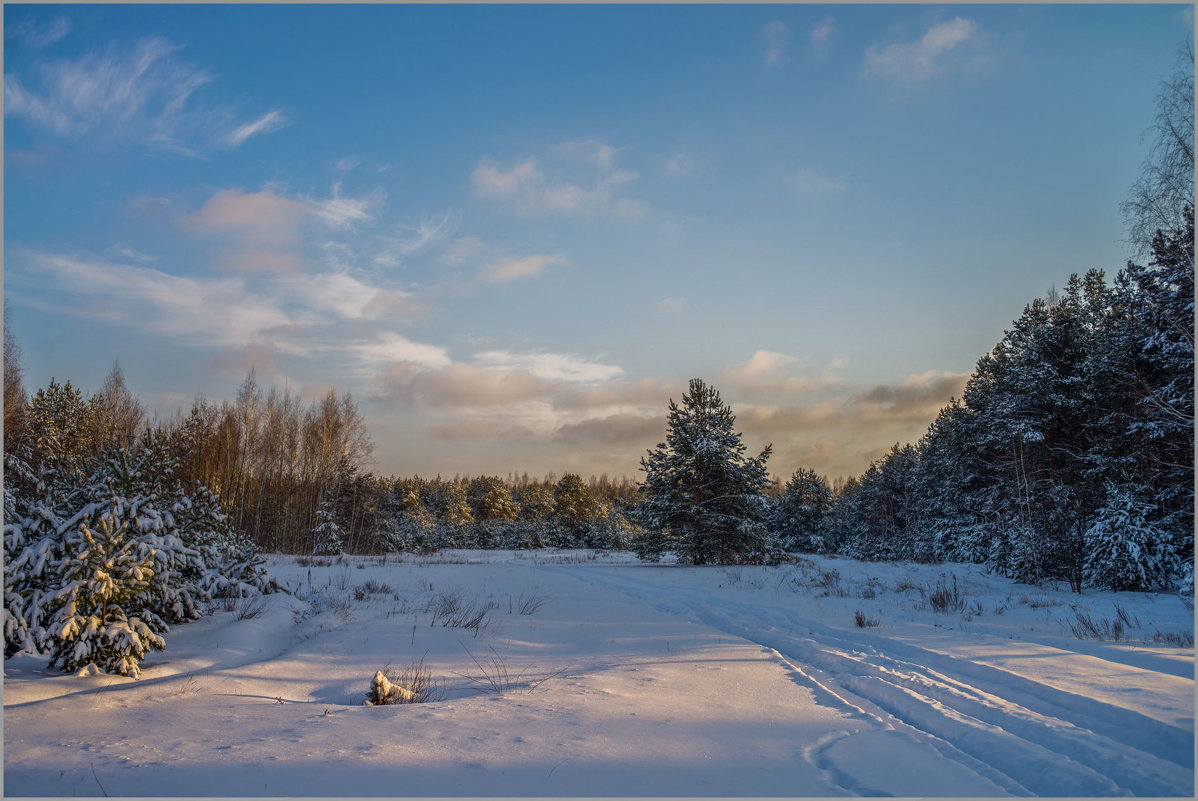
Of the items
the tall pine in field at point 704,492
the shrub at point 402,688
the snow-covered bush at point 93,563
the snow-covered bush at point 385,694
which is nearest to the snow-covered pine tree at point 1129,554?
the tall pine in field at point 704,492

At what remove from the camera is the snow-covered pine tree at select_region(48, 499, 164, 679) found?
17.2 ft

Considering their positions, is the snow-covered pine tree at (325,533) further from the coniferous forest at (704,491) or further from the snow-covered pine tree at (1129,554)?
the snow-covered pine tree at (1129,554)

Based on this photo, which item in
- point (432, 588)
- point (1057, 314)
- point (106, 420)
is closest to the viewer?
point (432, 588)

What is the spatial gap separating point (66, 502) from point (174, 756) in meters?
4.31

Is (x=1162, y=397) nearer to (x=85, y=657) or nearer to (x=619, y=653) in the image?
(x=619, y=653)

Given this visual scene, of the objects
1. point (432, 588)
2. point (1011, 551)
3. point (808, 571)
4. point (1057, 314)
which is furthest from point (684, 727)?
point (1057, 314)

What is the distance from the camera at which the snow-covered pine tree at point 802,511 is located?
56.1m

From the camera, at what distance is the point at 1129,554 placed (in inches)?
612

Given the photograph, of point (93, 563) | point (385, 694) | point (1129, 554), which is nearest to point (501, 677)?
point (385, 694)

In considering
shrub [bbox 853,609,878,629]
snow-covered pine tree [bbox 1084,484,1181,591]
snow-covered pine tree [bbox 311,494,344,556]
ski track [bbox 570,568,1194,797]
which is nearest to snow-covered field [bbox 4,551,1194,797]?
ski track [bbox 570,568,1194,797]

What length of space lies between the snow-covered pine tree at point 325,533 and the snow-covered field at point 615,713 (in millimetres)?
28643

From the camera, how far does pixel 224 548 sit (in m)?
9.80

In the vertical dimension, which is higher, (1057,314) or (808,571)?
(1057,314)

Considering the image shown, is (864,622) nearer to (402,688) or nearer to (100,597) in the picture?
(402,688)
